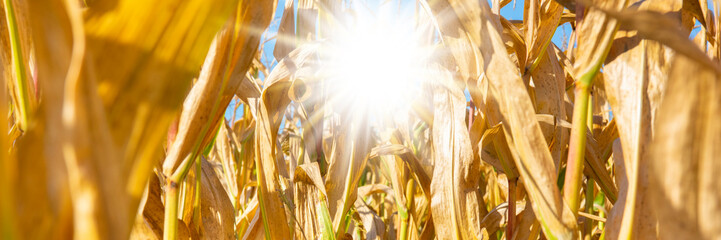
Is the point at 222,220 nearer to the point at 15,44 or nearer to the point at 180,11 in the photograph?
the point at 15,44

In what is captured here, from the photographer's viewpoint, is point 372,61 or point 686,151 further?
point 372,61

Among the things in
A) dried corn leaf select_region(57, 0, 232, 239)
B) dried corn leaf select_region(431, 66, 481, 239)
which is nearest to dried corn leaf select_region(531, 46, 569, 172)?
dried corn leaf select_region(431, 66, 481, 239)

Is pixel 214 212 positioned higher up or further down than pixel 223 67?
further down

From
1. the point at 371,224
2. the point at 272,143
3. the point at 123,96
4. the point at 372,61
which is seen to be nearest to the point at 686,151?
the point at 123,96

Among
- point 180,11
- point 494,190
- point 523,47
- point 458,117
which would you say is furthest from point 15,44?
point 494,190

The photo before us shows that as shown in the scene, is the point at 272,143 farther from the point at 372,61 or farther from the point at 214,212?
the point at 372,61

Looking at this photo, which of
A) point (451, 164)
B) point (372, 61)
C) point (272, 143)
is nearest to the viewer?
point (451, 164)

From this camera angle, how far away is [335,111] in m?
0.97

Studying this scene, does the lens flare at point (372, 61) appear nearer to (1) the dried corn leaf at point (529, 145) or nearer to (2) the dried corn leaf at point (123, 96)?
(1) the dried corn leaf at point (529, 145)

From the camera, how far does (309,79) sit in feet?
2.57

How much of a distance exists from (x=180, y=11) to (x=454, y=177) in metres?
0.42

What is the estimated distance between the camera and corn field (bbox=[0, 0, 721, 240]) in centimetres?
24

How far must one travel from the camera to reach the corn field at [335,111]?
0.24 m

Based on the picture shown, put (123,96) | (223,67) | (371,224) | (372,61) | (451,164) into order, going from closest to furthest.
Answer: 1. (123,96)
2. (223,67)
3. (451,164)
4. (372,61)
5. (371,224)
